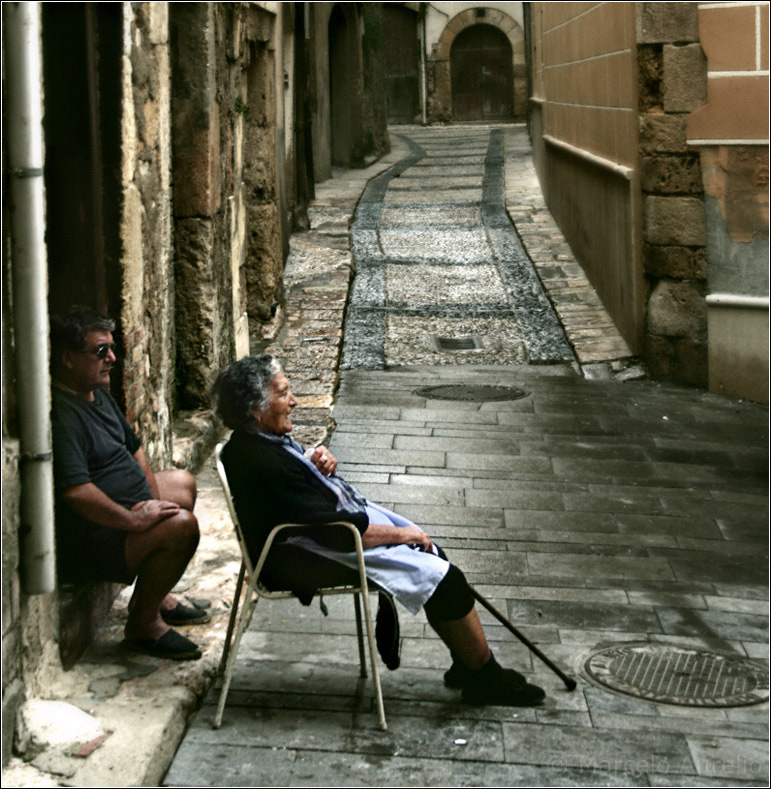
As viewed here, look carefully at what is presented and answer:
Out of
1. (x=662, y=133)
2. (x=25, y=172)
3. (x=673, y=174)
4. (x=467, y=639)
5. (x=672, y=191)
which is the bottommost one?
(x=467, y=639)

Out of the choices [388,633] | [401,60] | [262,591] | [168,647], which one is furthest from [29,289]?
[401,60]

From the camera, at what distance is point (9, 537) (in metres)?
3.74

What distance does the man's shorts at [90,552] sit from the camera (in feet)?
14.2

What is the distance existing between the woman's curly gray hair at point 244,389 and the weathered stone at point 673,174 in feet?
19.4

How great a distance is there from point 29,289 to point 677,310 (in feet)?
22.5

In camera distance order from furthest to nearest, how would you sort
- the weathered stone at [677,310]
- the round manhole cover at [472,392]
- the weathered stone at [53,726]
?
1. the weathered stone at [677,310]
2. the round manhole cover at [472,392]
3. the weathered stone at [53,726]

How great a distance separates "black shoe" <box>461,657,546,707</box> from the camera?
4.39 metres

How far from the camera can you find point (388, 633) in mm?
4391

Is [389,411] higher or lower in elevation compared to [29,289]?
lower

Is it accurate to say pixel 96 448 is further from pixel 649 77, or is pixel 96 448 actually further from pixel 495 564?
pixel 649 77

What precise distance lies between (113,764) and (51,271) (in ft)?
6.74

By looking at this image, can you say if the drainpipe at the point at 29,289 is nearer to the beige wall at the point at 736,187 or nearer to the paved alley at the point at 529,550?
the paved alley at the point at 529,550

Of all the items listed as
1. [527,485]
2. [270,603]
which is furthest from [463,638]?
[527,485]

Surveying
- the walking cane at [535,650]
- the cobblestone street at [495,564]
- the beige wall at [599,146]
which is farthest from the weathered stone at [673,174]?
the walking cane at [535,650]
